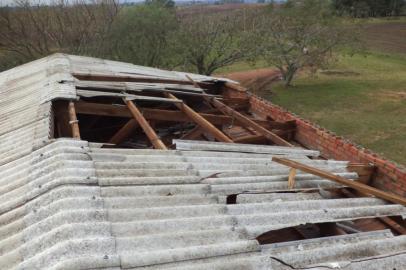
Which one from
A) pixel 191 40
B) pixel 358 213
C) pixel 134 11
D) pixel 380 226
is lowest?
pixel 380 226

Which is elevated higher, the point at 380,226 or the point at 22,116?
the point at 22,116

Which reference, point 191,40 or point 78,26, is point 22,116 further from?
point 78,26

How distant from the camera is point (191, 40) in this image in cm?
2308

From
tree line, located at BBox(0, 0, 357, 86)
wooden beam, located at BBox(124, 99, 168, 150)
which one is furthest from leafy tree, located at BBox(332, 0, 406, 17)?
wooden beam, located at BBox(124, 99, 168, 150)

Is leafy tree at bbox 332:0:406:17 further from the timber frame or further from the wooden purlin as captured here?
the wooden purlin

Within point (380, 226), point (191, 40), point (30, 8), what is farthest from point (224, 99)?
point (30, 8)

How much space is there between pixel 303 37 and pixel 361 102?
19.1 ft

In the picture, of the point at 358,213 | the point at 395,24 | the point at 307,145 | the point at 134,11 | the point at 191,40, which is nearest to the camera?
the point at 358,213

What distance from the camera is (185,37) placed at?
2300cm

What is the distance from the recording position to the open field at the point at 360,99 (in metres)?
16.5

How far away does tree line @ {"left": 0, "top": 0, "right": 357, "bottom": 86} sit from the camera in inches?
934

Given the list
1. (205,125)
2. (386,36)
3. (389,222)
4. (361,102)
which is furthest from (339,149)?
(386,36)

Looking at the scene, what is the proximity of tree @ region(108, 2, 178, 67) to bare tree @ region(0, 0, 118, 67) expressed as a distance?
135 centimetres

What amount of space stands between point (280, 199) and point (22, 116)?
15.0ft
